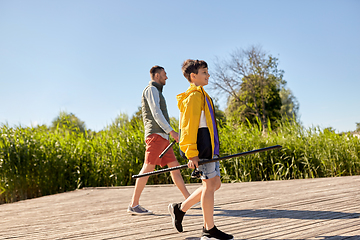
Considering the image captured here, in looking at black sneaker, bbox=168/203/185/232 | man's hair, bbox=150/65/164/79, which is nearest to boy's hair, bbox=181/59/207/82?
black sneaker, bbox=168/203/185/232

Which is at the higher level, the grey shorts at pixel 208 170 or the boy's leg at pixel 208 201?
the grey shorts at pixel 208 170

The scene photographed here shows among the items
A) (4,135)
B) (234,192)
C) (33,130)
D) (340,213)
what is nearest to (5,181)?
(4,135)

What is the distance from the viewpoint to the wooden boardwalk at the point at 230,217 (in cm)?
241

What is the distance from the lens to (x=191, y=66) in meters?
2.30

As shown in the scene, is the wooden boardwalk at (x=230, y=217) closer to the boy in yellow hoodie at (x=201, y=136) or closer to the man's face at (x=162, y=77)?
the boy in yellow hoodie at (x=201, y=136)

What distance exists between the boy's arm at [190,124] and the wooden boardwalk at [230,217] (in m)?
0.76

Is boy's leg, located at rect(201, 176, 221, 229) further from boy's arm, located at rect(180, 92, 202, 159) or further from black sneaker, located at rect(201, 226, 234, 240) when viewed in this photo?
boy's arm, located at rect(180, 92, 202, 159)

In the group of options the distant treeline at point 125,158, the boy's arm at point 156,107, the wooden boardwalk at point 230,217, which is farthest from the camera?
the distant treeline at point 125,158

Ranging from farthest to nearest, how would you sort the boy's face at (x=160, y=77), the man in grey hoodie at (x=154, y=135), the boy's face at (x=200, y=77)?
the boy's face at (x=160, y=77) < the man in grey hoodie at (x=154, y=135) < the boy's face at (x=200, y=77)

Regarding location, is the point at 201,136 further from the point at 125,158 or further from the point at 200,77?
the point at 125,158

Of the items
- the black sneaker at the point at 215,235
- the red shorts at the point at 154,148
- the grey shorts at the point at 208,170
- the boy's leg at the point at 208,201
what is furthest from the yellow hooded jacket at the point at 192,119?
the red shorts at the point at 154,148

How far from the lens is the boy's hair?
2.29 meters

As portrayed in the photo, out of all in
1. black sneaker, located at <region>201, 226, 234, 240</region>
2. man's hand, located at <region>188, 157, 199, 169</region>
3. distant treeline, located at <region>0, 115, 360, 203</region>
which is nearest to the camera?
man's hand, located at <region>188, 157, 199, 169</region>

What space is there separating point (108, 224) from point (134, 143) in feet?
12.5
